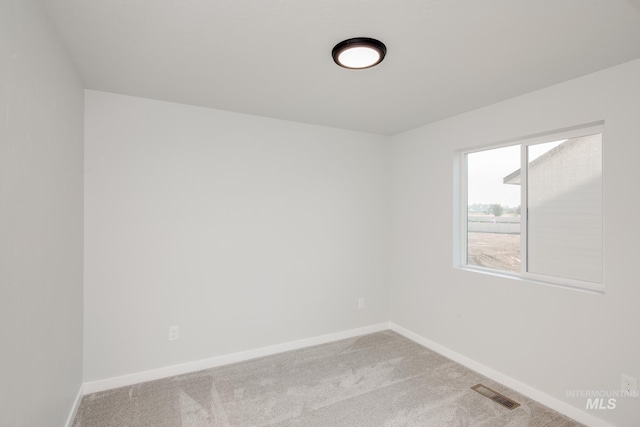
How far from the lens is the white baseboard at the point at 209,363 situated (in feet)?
8.96

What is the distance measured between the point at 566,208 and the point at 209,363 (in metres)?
3.38

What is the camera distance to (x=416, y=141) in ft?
12.5

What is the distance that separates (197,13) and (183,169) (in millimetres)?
1637

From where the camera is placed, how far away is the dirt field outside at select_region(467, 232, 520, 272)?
2.99 m

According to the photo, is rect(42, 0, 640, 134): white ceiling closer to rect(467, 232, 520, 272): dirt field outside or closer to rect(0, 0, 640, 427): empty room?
rect(0, 0, 640, 427): empty room

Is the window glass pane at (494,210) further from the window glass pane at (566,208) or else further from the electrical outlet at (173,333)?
the electrical outlet at (173,333)

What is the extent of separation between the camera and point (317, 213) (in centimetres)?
376

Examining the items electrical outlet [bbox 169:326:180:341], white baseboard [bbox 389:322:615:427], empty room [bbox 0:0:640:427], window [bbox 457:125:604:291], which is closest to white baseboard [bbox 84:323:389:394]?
empty room [bbox 0:0:640:427]

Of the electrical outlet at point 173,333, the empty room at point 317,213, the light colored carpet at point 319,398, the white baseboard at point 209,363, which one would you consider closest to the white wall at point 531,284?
the empty room at point 317,213

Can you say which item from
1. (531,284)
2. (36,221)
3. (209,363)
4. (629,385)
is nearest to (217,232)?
(209,363)

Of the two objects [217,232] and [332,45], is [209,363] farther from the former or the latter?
[332,45]

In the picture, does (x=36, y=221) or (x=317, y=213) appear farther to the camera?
(x=317, y=213)

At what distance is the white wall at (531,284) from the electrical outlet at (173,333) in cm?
254

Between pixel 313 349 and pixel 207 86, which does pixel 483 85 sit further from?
pixel 313 349
